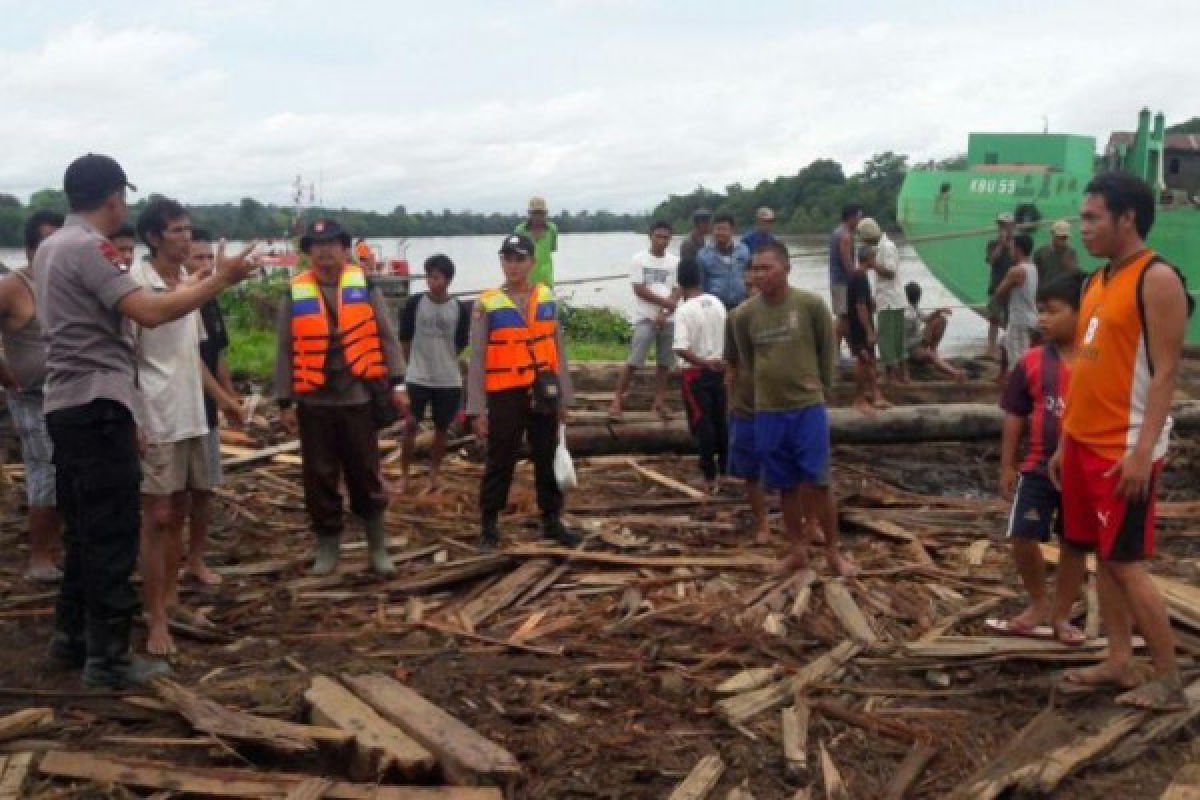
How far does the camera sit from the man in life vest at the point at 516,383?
715 cm

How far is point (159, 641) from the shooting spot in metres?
5.44

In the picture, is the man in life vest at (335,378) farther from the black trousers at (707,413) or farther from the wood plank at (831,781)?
the wood plank at (831,781)

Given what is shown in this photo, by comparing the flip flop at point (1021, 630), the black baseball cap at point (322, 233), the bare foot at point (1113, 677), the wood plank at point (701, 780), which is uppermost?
the black baseball cap at point (322, 233)

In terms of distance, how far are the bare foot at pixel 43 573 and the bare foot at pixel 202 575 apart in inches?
28.5

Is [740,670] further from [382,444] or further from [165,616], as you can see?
[382,444]

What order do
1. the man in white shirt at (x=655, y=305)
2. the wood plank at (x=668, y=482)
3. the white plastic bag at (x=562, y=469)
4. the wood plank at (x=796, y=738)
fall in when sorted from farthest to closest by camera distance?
1. the man in white shirt at (x=655, y=305)
2. the wood plank at (x=668, y=482)
3. the white plastic bag at (x=562, y=469)
4. the wood plank at (x=796, y=738)

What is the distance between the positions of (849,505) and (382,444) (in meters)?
4.10

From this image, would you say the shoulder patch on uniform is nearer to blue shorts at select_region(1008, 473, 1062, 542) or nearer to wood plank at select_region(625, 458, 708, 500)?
blue shorts at select_region(1008, 473, 1062, 542)

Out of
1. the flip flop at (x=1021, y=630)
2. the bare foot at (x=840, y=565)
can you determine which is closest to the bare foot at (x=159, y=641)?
the bare foot at (x=840, y=565)

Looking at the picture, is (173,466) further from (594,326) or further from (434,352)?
(594,326)

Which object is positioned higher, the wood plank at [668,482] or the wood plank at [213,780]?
the wood plank at [668,482]

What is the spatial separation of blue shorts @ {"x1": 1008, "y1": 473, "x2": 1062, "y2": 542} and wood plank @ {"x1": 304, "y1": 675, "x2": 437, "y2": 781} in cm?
305

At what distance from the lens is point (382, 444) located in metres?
10.2

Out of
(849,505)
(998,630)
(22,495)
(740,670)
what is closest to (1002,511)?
(849,505)
